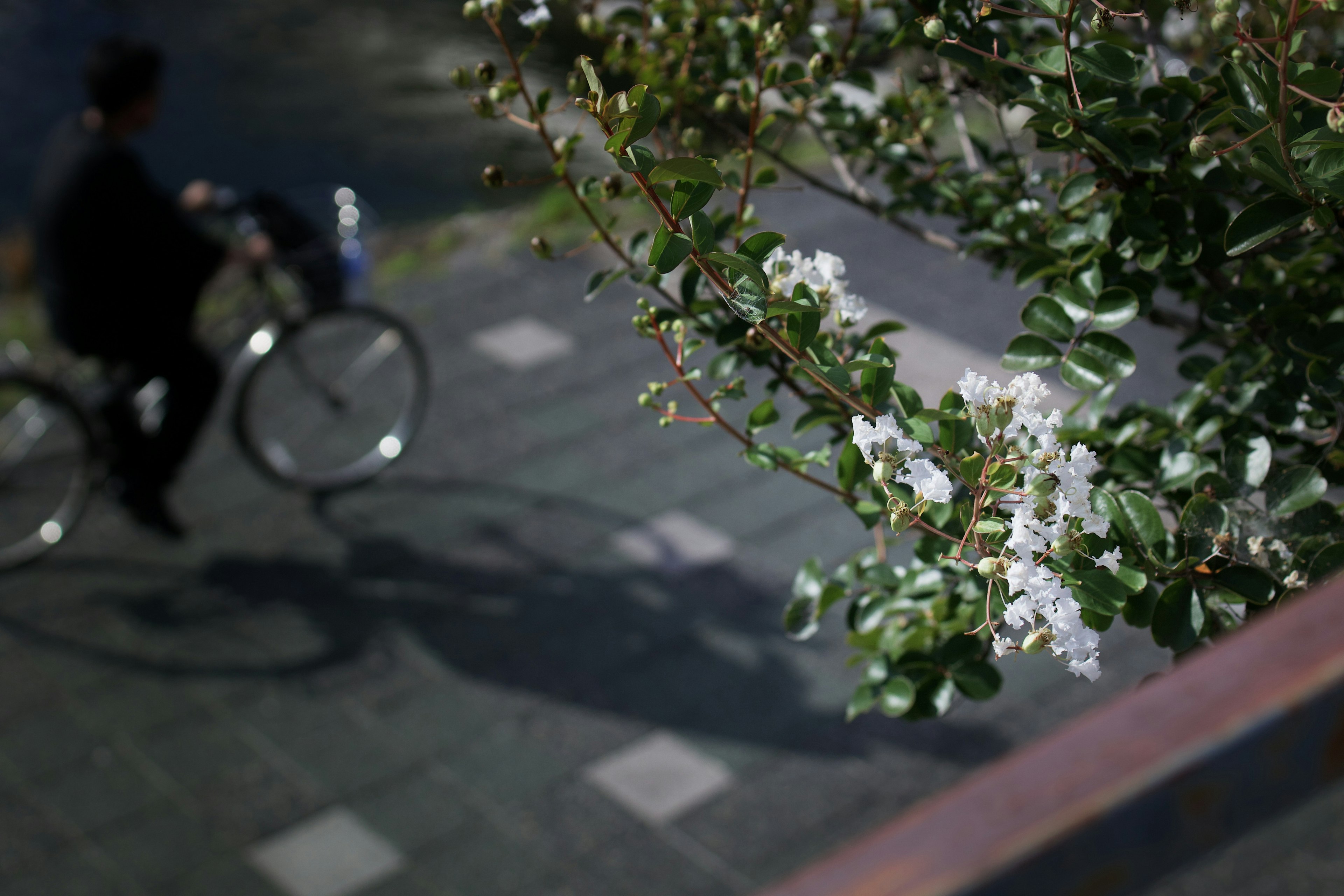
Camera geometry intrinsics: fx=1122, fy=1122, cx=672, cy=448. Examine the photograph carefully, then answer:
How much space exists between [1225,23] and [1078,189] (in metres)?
0.32

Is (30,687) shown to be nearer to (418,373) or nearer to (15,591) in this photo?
(15,591)

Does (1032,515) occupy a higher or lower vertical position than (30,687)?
higher

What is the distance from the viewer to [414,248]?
19.9ft

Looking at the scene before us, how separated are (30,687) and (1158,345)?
4.16 meters

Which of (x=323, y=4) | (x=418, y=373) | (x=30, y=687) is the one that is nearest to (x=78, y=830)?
(x=30, y=687)

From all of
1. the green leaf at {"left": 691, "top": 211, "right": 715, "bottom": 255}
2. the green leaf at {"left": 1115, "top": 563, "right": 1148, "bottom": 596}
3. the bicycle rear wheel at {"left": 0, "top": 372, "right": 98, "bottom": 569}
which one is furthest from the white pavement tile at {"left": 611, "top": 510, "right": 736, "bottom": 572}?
the green leaf at {"left": 691, "top": 211, "right": 715, "bottom": 255}

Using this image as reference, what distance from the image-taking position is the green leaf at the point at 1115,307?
1211 millimetres

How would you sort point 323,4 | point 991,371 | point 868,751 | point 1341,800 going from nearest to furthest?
point 991,371 < point 1341,800 < point 868,751 < point 323,4

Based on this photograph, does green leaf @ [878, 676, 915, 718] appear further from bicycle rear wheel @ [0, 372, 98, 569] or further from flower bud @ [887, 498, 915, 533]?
bicycle rear wheel @ [0, 372, 98, 569]

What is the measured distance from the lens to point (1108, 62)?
1076 millimetres

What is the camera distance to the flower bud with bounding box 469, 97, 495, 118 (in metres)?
1.33

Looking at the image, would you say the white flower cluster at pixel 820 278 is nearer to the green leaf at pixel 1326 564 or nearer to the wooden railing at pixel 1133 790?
the green leaf at pixel 1326 564

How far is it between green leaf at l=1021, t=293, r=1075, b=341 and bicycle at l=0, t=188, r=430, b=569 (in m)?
3.31

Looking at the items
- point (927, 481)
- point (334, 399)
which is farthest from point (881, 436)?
point (334, 399)
